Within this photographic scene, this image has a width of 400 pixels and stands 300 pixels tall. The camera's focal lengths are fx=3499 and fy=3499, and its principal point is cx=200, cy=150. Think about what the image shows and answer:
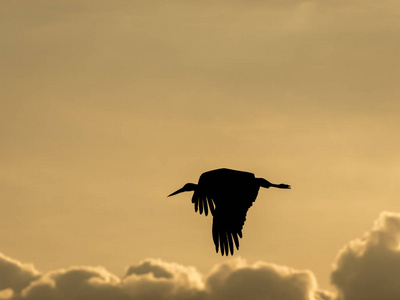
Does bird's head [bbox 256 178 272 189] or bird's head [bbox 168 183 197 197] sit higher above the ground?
bird's head [bbox 168 183 197 197]

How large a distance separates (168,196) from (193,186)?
1.10 m

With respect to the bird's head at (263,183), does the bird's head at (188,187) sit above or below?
above

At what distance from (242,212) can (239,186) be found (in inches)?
41.0

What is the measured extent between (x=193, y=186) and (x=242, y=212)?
4095 mm

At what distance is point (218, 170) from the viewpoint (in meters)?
134

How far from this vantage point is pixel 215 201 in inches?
5295

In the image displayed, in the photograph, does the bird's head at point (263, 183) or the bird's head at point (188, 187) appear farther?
the bird's head at point (188, 187)

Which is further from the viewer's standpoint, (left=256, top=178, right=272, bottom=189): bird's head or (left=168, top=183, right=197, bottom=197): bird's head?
(left=168, top=183, right=197, bottom=197): bird's head

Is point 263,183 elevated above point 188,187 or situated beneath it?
situated beneath

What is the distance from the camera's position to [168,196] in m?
138

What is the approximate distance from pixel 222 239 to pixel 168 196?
470 centimetres

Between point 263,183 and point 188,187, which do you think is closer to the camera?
point 263,183

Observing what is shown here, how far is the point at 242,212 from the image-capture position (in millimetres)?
134750
